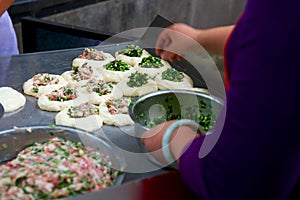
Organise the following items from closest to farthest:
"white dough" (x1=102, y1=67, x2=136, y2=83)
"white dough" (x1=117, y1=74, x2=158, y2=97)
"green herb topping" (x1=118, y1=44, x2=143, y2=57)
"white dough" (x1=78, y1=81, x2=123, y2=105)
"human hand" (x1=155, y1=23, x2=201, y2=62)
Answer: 1. "human hand" (x1=155, y1=23, x2=201, y2=62)
2. "white dough" (x1=78, y1=81, x2=123, y2=105)
3. "white dough" (x1=117, y1=74, x2=158, y2=97)
4. "white dough" (x1=102, y1=67, x2=136, y2=83)
5. "green herb topping" (x1=118, y1=44, x2=143, y2=57)

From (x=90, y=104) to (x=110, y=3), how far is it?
13.3 feet

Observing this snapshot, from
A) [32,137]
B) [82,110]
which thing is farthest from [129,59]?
[32,137]

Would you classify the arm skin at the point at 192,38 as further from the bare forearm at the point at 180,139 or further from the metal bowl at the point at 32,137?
the metal bowl at the point at 32,137

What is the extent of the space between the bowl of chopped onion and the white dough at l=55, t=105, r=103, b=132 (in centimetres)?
18

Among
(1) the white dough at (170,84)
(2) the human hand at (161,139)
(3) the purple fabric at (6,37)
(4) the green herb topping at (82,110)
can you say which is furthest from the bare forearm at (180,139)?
(3) the purple fabric at (6,37)

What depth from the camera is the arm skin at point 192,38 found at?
1681 mm

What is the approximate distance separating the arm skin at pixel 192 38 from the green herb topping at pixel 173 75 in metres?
0.83

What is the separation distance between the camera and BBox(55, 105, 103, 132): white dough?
2234mm

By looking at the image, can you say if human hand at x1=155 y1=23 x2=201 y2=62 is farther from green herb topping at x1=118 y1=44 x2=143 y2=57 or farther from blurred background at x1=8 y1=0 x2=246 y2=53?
blurred background at x1=8 y1=0 x2=246 y2=53

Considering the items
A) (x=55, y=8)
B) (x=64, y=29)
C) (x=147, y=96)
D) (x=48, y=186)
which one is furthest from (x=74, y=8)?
(x=48, y=186)

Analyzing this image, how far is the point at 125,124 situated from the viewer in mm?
2295

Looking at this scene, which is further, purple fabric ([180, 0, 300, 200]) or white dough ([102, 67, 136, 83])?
white dough ([102, 67, 136, 83])

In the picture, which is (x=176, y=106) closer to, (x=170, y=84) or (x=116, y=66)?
(x=170, y=84)

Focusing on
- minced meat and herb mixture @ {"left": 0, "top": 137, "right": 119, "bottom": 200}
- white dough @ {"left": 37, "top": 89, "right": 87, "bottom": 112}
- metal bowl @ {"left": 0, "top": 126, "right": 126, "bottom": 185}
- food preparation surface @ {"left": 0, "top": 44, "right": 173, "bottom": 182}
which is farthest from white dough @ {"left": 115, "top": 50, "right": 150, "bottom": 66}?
minced meat and herb mixture @ {"left": 0, "top": 137, "right": 119, "bottom": 200}
